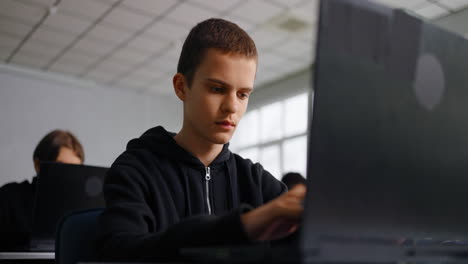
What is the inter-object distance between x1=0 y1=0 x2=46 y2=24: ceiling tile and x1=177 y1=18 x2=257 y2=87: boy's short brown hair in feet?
14.8

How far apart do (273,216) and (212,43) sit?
20.3 inches

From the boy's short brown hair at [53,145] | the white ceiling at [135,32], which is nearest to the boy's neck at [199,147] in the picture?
the boy's short brown hair at [53,145]

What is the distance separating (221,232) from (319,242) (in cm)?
13

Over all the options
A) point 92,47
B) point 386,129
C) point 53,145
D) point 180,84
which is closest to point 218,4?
point 92,47

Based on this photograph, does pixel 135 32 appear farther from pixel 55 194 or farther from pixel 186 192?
pixel 186 192

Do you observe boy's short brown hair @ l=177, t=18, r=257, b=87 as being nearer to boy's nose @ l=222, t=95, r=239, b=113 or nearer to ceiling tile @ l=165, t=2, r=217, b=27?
boy's nose @ l=222, t=95, r=239, b=113

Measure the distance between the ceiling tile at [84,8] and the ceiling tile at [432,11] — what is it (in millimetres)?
3376

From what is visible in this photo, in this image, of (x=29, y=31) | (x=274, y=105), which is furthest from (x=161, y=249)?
(x=274, y=105)

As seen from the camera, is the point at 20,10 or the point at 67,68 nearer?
the point at 20,10

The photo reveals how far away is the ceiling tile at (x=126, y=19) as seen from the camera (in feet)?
16.2

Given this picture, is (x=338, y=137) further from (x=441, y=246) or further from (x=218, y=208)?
(x=218, y=208)

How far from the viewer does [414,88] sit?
0.57 meters

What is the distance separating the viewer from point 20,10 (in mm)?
4953

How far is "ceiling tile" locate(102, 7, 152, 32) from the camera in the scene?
16.2ft
